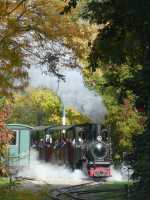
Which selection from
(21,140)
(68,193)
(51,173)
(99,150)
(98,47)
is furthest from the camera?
(21,140)

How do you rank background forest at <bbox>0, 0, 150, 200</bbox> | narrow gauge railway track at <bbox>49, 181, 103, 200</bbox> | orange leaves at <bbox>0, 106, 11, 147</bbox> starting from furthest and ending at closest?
orange leaves at <bbox>0, 106, 11, 147</bbox> < narrow gauge railway track at <bbox>49, 181, 103, 200</bbox> < background forest at <bbox>0, 0, 150, 200</bbox>

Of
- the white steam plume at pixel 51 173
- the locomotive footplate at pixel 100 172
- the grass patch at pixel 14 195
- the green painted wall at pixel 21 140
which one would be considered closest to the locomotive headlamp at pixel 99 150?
the locomotive footplate at pixel 100 172

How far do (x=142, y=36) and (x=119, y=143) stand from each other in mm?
25698

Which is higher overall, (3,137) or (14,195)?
(3,137)

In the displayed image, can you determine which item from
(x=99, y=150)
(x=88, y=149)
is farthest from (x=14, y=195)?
(x=99, y=150)

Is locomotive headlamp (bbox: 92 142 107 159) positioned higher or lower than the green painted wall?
lower

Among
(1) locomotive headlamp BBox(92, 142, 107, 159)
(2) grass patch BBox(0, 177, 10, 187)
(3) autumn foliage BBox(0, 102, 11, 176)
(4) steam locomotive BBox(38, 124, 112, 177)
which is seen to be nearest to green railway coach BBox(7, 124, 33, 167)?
(4) steam locomotive BBox(38, 124, 112, 177)

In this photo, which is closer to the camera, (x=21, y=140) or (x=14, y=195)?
(x=14, y=195)

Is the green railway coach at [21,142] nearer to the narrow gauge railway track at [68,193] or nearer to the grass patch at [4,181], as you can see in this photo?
the grass patch at [4,181]

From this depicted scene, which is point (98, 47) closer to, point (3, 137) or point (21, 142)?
point (3, 137)

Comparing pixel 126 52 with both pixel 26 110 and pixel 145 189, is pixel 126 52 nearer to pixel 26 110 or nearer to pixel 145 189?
pixel 145 189

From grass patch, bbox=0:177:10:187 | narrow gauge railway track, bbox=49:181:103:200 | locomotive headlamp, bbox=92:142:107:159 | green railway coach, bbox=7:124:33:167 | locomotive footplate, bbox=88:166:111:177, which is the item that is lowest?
narrow gauge railway track, bbox=49:181:103:200

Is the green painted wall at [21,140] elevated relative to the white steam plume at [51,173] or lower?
elevated

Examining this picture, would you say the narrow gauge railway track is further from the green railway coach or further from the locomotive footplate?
the green railway coach
